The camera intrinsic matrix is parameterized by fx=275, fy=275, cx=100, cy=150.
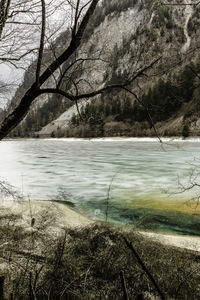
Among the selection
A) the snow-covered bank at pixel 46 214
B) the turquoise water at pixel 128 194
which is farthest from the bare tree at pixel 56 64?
the snow-covered bank at pixel 46 214

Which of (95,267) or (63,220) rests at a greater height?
(95,267)

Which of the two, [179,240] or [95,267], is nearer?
[95,267]

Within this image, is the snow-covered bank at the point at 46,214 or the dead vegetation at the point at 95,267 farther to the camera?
the snow-covered bank at the point at 46,214

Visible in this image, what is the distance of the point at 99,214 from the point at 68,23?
277 inches

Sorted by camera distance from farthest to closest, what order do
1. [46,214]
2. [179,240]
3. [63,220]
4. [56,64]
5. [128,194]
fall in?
[128,194]
[46,214]
[63,220]
[179,240]
[56,64]

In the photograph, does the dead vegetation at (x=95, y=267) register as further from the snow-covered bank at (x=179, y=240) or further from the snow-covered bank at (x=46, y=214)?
the snow-covered bank at (x=46, y=214)

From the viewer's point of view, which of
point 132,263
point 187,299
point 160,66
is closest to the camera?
point 187,299

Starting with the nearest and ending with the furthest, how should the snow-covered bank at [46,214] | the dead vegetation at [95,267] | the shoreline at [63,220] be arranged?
the dead vegetation at [95,267], the shoreline at [63,220], the snow-covered bank at [46,214]

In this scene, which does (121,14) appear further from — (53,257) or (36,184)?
(53,257)

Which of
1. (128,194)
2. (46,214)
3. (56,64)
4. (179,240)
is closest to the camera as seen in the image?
(56,64)

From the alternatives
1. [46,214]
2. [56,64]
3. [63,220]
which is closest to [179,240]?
[63,220]

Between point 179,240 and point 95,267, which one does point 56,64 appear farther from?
point 179,240

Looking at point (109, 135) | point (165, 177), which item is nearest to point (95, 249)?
point (165, 177)

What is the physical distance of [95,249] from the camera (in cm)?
471
